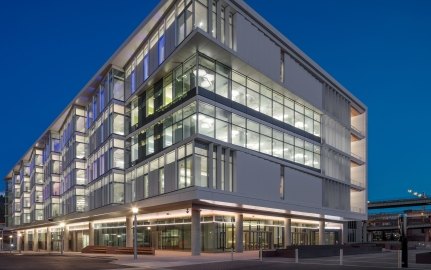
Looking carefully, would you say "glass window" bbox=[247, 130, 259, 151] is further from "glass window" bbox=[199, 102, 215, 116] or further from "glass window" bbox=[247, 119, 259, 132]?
"glass window" bbox=[199, 102, 215, 116]

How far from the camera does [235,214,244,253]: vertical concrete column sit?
153ft

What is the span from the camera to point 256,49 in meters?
47.6

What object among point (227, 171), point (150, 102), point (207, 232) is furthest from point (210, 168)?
point (150, 102)

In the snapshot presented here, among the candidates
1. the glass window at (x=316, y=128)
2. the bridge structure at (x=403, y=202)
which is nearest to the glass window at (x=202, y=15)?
the glass window at (x=316, y=128)

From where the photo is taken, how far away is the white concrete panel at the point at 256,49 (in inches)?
1768

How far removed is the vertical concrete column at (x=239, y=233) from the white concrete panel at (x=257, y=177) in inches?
127

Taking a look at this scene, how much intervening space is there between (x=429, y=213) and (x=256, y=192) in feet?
375

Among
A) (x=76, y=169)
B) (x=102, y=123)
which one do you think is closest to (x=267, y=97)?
(x=102, y=123)

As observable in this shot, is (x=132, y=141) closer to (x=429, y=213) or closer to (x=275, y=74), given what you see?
(x=275, y=74)

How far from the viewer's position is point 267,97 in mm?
51188

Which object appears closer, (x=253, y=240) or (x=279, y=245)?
(x=253, y=240)

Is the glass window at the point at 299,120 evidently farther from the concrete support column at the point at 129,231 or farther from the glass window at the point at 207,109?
the concrete support column at the point at 129,231

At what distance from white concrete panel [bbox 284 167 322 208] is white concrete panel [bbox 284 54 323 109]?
31.1ft

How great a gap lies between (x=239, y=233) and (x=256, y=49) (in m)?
18.9
